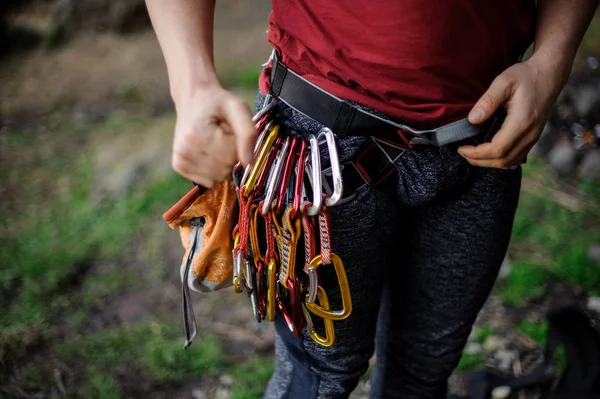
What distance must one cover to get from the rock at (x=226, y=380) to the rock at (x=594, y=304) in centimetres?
142

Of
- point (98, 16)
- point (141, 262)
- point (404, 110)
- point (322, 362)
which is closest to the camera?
point (404, 110)

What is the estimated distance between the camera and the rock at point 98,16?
592 centimetres

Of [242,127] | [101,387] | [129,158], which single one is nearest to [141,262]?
[101,387]

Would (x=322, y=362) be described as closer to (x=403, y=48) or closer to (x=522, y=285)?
(x=403, y=48)

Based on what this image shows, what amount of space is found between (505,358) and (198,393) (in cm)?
114

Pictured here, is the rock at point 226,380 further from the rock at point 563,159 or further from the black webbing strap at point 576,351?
the rock at point 563,159

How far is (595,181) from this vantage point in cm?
269

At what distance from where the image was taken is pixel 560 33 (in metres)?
0.95

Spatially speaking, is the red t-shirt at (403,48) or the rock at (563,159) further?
the rock at (563,159)

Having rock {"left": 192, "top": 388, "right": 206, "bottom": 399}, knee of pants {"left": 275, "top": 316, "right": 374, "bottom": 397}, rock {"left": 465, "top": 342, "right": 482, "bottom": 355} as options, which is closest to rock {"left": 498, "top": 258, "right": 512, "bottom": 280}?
rock {"left": 465, "top": 342, "right": 482, "bottom": 355}

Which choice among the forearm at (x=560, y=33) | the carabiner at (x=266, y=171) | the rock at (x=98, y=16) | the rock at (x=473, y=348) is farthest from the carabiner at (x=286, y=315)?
the rock at (x=98, y=16)

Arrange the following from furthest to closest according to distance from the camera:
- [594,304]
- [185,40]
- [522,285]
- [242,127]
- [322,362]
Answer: [522,285] → [594,304] → [322,362] → [185,40] → [242,127]

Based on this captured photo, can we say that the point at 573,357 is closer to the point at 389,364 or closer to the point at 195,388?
the point at 389,364

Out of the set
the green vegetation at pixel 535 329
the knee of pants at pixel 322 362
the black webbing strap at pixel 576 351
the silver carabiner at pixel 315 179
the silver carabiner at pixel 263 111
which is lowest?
the green vegetation at pixel 535 329
